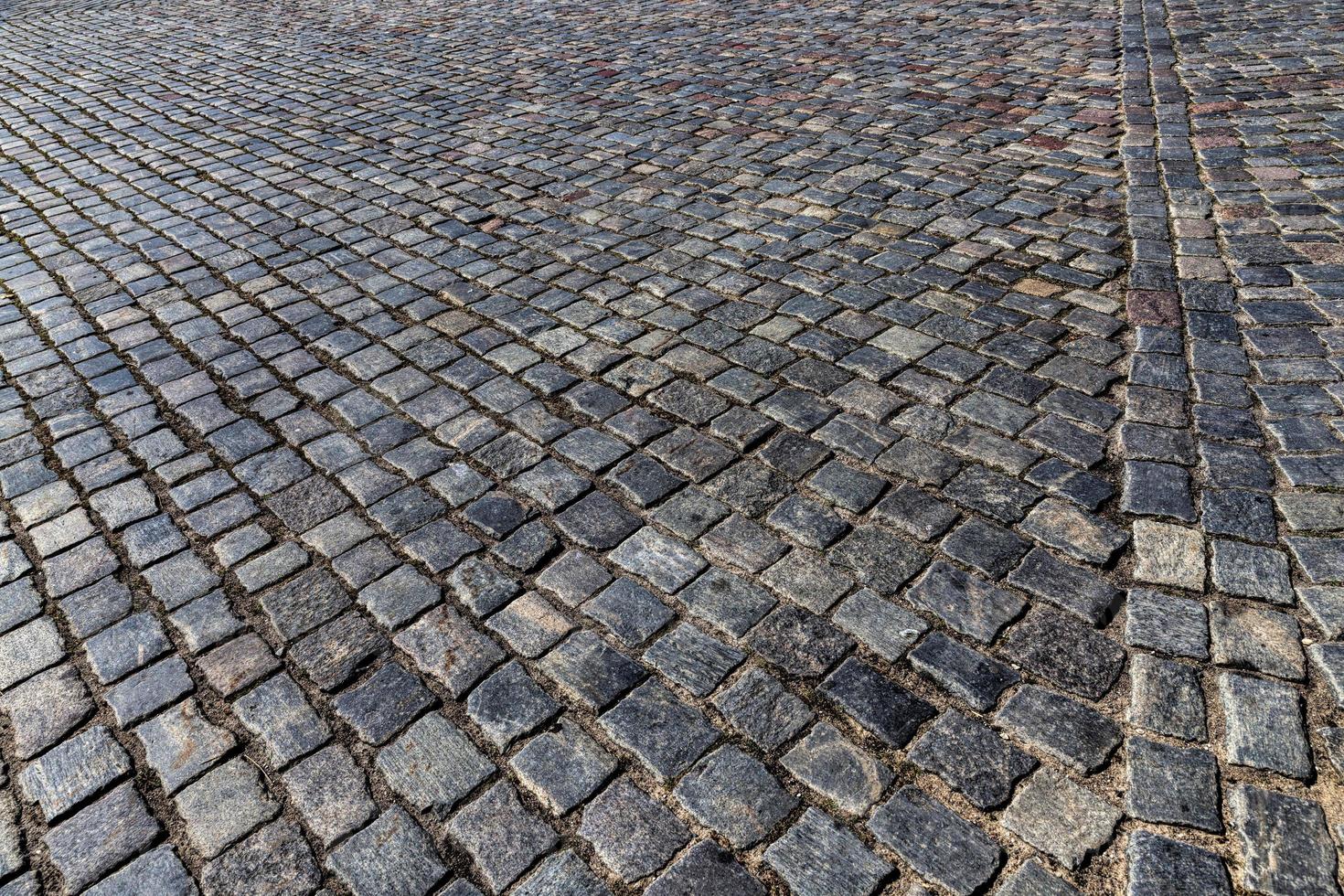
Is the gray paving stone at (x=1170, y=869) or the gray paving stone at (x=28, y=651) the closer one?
the gray paving stone at (x=1170, y=869)

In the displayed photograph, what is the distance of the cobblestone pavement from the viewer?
2246mm

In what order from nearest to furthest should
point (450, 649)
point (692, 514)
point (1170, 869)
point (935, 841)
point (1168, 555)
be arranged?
point (1170, 869)
point (935, 841)
point (450, 649)
point (1168, 555)
point (692, 514)

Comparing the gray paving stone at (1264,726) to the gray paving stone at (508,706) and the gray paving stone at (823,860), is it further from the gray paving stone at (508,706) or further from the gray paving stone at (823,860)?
the gray paving stone at (508,706)

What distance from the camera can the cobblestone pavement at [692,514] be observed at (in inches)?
88.4

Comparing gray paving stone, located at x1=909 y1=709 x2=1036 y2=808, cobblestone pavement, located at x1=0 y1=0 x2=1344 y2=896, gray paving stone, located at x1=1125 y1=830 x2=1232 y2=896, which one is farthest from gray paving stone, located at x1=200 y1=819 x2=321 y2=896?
gray paving stone, located at x1=1125 y1=830 x2=1232 y2=896

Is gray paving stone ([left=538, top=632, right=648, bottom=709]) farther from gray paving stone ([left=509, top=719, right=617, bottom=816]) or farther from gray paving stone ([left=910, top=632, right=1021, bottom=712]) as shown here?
gray paving stone ([left=910, top=632, right=1021, bottom=712])

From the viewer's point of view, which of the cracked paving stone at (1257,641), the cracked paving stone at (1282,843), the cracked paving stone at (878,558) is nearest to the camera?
the cracked paving stone at (1282,843)

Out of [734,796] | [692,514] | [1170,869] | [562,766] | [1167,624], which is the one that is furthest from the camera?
[692,514]

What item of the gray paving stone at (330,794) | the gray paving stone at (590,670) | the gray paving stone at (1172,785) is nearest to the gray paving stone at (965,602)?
the gray paving stone at (1172,785)

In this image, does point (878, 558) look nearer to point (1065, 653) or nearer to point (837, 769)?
point (1065, 653)

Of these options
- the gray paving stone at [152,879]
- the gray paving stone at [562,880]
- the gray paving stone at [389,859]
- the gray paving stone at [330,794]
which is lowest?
the gray paving stone at [152,879]

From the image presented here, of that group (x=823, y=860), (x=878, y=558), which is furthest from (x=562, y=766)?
(x=878, y=558)

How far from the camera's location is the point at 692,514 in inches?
125

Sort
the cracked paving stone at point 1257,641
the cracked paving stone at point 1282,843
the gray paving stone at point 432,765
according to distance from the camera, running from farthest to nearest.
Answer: the cracked paving stone at point 1257,641
the gray paving stone at point 432,765
the cracked paving stone at point 1282,843
